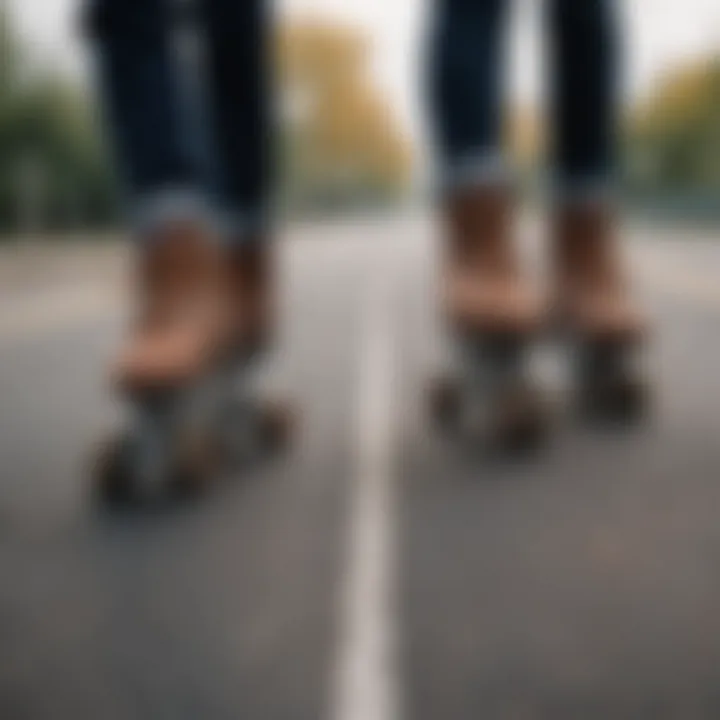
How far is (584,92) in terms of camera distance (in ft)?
6.87

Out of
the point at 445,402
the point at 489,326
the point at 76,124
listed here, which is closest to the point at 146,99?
the point at 489,326

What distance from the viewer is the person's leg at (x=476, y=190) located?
1.82 meters

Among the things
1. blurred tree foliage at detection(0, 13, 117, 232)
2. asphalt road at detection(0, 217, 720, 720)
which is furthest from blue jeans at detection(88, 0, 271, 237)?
blurred tree foliage at detection(0, 13, 117, 232)

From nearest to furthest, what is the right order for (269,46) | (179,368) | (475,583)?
(475,583), (179,368), (269,46)

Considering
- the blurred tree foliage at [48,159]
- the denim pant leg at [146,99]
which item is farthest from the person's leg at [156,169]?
the blurred tree foliage at [48,159]

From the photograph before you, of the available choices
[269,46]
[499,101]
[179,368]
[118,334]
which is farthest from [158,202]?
[118,334]

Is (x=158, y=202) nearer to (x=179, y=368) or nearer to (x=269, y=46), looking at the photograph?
(x=179, y=368)

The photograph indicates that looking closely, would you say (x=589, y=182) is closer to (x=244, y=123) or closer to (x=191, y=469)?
(x=244, y=123)

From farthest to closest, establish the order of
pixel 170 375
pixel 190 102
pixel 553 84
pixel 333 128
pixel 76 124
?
1. pixel 333 128
2. pixel 76 124
3. pixel 553 84
4. pixel 190 102
5. pixel 170 375

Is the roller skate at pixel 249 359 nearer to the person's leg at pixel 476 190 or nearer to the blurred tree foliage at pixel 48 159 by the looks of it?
the person's leg at pixel 476 190

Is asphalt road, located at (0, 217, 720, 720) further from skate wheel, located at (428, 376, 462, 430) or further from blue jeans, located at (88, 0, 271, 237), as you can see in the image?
blue jeans, located at (88, 0, 271, 237)

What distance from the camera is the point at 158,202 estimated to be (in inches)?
67.6

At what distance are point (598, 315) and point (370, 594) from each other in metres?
0.98

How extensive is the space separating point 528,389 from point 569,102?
22.2 inches
